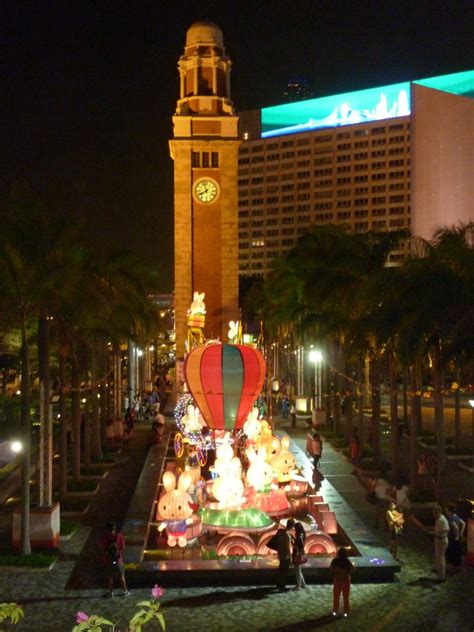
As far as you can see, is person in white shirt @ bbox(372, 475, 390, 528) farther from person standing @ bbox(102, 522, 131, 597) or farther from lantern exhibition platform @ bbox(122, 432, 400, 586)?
person standing @ bbox(102, 522, 131, 597)

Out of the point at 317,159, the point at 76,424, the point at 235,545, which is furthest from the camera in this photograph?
the point at 317,159

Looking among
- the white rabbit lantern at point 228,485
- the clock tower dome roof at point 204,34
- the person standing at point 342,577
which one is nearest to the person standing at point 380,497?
the white rabbit lantern at point 228,485

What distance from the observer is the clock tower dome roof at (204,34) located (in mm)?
44500

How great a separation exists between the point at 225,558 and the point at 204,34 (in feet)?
118

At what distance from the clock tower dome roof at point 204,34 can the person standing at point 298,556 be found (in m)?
36.3

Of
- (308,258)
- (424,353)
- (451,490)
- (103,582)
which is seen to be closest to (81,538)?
(103,582)

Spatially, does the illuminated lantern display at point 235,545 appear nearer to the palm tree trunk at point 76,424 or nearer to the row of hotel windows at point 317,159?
the palm tree trunk at point 76,424

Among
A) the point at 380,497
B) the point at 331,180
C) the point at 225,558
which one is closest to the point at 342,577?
the point at 225,558

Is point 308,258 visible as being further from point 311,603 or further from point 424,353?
point 311,603

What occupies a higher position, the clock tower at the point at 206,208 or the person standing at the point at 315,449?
the clock tower at the point at 206,208

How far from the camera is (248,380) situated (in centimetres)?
1797

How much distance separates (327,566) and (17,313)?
687cm

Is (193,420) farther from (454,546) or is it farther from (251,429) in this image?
(454,546)

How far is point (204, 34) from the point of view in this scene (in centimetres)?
4450
